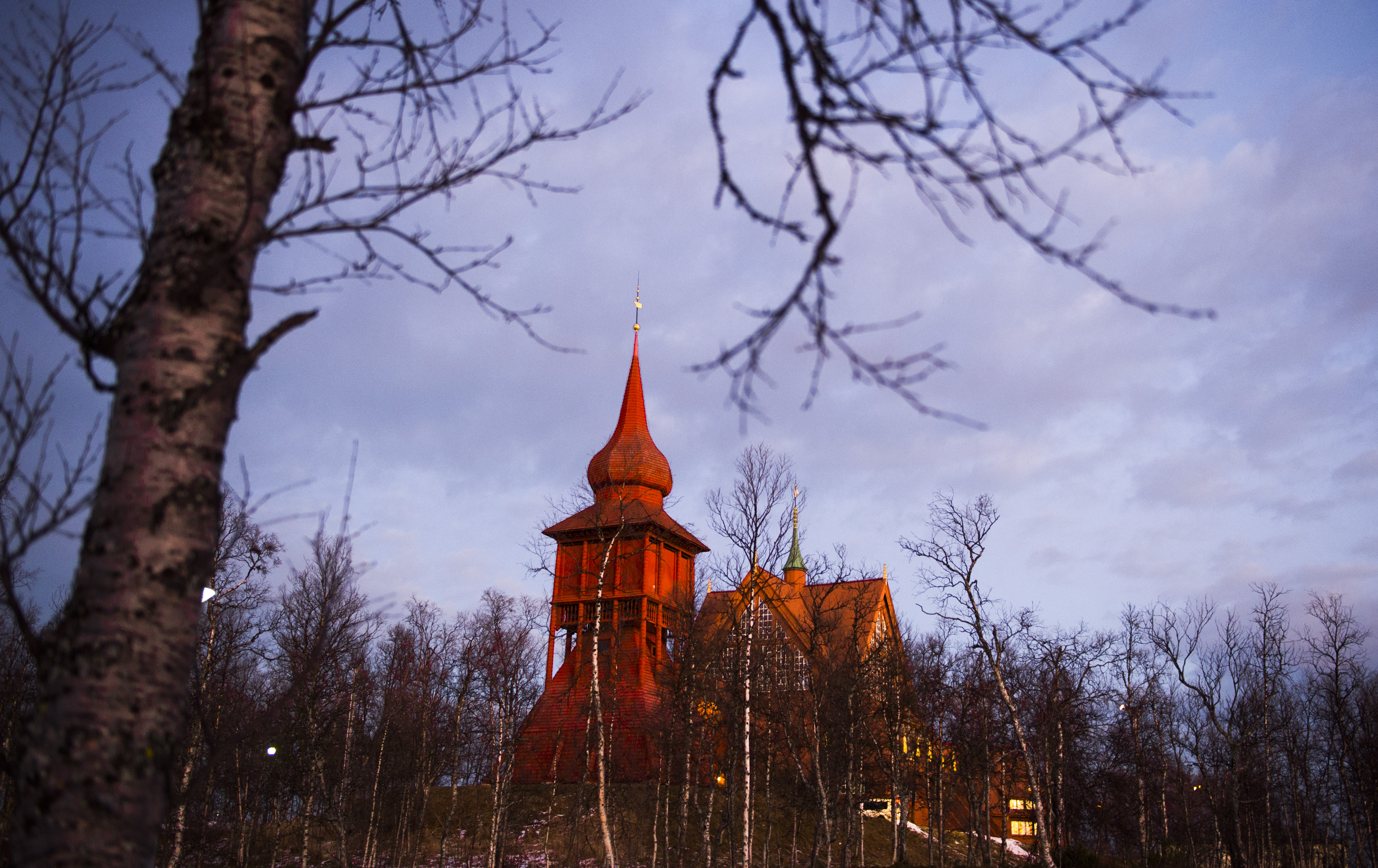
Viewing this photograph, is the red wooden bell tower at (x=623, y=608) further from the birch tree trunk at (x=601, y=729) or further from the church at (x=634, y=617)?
the birch tree trunk at (x=601, y=729)

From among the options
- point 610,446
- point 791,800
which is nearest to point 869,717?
point 791,800

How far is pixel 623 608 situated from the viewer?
31969 millimetres

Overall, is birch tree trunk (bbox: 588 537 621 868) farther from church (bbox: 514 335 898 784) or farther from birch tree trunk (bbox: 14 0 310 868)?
birch tree trunk (bbox: 14 0 310 868)

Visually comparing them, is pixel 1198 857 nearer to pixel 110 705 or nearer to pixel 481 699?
pixel 481 699

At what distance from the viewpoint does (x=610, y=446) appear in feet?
120

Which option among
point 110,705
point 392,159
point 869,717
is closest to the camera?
point 110,705

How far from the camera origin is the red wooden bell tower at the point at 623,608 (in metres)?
26.1

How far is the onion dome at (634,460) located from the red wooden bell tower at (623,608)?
5 cm

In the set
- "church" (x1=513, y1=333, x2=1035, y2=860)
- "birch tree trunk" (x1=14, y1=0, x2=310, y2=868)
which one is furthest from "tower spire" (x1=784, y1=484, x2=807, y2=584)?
"birch tree trunk" (x1=14, y1=0, x2=310, y2=868)

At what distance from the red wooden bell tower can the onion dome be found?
2.0 inches

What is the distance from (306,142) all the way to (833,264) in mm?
1777

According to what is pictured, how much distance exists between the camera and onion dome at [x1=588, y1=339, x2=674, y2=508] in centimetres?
3395

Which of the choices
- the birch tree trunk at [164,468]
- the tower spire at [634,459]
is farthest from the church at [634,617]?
the birch tree trunk at [164,468]

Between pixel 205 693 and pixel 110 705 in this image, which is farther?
pixel 205 693
